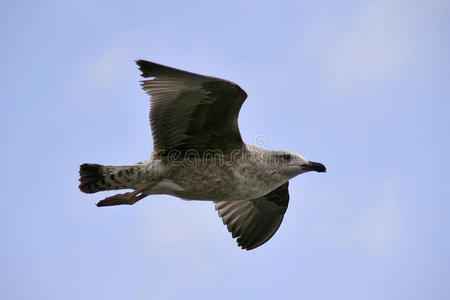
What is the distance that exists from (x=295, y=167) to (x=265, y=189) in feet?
2.07

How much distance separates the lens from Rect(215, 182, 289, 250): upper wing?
493 inches

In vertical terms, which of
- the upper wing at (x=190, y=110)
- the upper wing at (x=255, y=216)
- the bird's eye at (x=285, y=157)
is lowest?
the upper wing at (x=255, y=216)

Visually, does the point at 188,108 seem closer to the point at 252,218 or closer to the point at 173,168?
the point at 173,168

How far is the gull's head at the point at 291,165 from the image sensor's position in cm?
1090

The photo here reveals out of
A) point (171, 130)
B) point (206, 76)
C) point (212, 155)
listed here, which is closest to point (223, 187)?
point (212, 155)

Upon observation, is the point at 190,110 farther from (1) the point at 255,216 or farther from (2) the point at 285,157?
(1) the point at 255,216

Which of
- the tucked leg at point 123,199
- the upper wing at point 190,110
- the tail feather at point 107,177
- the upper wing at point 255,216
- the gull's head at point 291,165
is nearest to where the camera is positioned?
the upper wing at point 190,110

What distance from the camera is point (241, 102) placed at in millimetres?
10078

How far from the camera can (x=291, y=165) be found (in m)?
10.9

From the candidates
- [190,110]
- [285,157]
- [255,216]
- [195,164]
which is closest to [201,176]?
[195,164]

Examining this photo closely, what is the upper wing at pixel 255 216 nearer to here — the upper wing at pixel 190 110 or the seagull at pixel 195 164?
the seagull at pixel 195 164

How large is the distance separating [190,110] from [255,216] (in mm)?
3246

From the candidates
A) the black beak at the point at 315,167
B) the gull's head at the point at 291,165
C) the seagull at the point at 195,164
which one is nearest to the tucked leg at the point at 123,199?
the seagull at the point at 195,164

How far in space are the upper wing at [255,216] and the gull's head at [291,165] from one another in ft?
4.54
